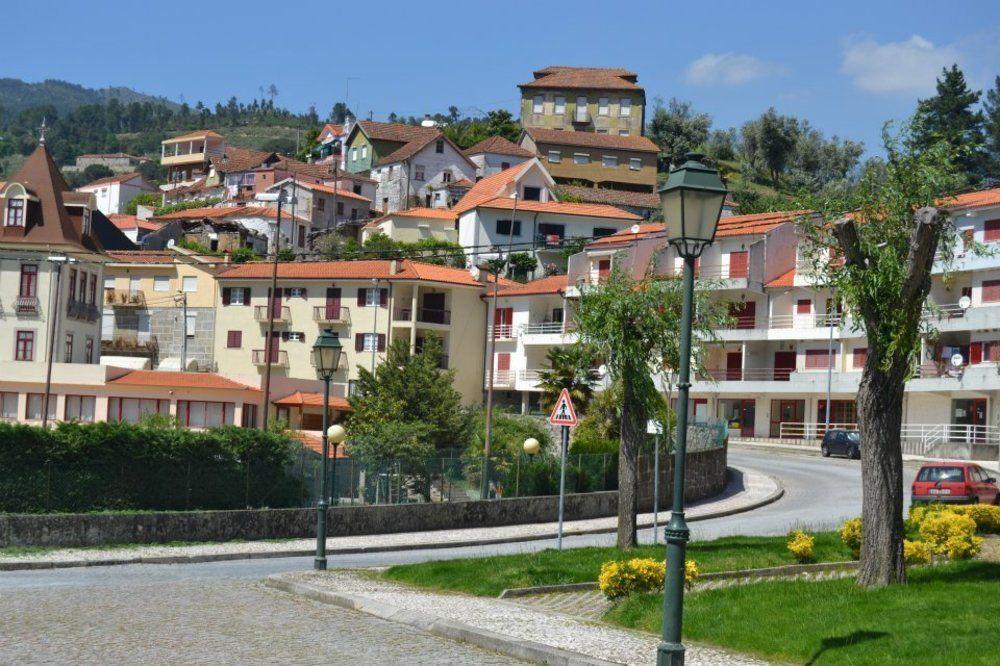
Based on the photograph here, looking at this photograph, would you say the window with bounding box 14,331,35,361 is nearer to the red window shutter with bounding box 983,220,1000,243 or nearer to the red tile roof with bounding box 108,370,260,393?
the red tile roof with bounding box 108,370,260,393

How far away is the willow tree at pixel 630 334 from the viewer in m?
27.7

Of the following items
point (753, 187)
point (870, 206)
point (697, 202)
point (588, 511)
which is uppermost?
point (753, 187)

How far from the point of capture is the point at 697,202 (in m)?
12.5

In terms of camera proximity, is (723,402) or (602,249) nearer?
(723,402)

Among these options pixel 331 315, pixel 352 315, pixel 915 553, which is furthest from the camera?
pixel 331 315

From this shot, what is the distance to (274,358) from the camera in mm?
84188

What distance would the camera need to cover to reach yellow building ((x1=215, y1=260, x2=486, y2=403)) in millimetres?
82062

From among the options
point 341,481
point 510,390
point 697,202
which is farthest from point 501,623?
point 510,390

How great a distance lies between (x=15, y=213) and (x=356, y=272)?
70.6 feet

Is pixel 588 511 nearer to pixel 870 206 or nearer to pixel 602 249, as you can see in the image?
pixel 870 206

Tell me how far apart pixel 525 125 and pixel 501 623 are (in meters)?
138

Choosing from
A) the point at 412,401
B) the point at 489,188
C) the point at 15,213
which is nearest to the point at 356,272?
the point at 15,213

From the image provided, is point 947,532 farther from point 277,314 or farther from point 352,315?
point 277,314

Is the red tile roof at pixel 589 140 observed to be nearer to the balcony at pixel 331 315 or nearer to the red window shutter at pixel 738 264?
the balcony at pixel 331 315
